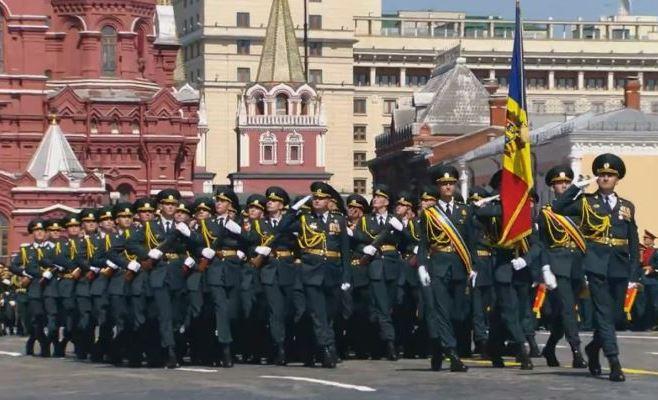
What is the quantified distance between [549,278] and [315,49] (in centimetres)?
12905

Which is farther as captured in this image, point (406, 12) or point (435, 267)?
point (406, 12)

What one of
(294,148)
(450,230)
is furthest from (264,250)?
(294,148)

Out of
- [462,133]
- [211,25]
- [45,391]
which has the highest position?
[211,25]

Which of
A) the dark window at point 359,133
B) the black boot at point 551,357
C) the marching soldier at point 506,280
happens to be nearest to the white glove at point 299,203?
the marching soldier at point 506,280

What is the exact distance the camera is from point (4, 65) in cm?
8800

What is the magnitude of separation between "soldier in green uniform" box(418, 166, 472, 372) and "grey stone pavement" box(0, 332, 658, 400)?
59 cm

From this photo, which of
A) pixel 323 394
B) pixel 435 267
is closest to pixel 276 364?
pixel 435 267

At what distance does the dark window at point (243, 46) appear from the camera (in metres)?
148

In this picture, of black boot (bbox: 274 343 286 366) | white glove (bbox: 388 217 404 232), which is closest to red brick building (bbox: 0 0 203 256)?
white glove (bbox: 388 217 404 232)

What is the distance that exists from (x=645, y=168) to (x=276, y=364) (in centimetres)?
3977

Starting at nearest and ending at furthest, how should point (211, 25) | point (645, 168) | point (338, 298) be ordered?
point (338, 298) < point (645, 168) < point (211, 25)

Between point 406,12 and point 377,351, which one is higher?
point 406,12

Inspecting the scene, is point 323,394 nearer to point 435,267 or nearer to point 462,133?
point 435,267

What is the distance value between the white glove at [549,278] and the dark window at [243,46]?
12820 cm
